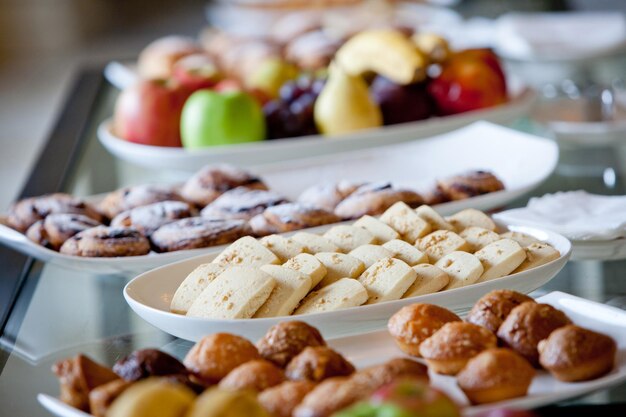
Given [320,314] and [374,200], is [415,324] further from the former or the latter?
[374,200]

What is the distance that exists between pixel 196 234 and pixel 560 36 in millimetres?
1122

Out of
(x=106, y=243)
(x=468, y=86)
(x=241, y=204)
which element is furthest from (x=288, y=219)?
(x=468, y=86)

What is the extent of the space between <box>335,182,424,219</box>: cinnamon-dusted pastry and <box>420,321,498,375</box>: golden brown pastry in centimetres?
38

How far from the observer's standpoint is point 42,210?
1103 millimetres

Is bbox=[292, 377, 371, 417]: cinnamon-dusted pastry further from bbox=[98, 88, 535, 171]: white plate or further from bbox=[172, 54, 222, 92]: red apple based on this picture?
bbox=[172, 54, 222, 92]: red apple

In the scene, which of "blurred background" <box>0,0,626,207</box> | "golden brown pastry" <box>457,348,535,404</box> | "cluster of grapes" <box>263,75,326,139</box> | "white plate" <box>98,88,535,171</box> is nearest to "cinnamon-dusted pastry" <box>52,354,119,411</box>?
"golden brown pastry" <box>457,348,535,404</box>

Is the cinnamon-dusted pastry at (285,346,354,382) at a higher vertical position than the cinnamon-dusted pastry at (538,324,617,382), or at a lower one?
higher

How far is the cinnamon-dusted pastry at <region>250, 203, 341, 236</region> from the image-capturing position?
1016 millimetres

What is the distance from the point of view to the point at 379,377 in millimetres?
586

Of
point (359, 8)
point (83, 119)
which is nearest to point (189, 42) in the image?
point (83, 119)

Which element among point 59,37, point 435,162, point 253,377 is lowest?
point 59,37

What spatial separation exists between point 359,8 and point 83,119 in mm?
978

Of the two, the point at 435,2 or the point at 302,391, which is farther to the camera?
the point at 435,2

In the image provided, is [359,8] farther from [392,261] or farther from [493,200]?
[392,261]
